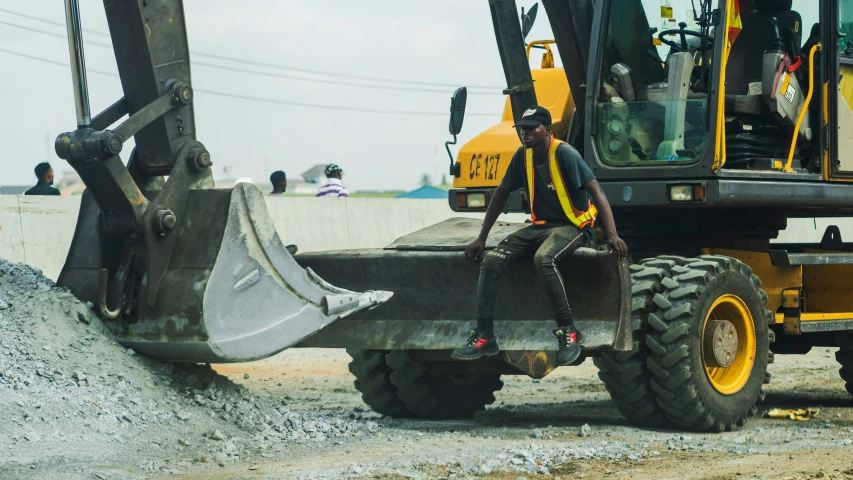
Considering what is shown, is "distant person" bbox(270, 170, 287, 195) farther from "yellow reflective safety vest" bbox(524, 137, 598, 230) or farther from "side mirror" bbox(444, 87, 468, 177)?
"yellow reflective safety vest" bbox(524, 137, 598, 230)

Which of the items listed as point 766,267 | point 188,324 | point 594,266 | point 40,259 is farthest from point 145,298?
point 40,259

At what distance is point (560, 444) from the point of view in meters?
7.24

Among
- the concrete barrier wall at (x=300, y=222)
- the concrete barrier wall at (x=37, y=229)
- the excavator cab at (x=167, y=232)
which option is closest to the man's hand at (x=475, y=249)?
the excavator cab at (x=167, y=232)

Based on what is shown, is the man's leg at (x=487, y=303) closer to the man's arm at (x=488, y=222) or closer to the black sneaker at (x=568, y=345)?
the man's arm at (x=488, y=222)

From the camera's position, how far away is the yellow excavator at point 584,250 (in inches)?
274

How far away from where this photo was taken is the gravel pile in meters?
6.43

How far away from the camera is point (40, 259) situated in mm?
12023

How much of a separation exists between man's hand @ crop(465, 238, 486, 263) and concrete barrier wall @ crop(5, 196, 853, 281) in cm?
Result: 383

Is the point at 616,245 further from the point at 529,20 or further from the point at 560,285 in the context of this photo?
the point at 529,20

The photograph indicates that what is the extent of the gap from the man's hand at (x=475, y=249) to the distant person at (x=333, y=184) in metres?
7.10

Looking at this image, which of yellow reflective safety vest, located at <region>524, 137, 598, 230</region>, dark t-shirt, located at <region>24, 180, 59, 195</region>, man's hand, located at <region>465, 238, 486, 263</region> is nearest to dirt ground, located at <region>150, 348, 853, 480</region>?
man's hand, located at <region>465, 238, 486, 263</region>

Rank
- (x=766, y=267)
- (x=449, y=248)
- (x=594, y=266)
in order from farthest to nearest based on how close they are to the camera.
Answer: (x=766, y=267) < (x=449, y=248) < (x=594, y=266)

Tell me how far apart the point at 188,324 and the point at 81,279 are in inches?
35.5

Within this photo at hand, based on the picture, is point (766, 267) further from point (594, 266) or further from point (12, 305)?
point (12, 305)
